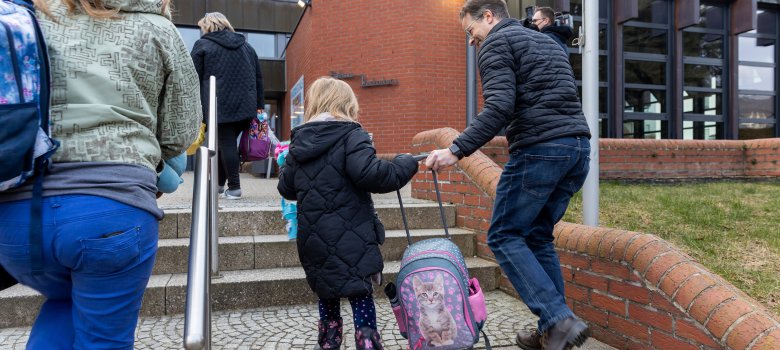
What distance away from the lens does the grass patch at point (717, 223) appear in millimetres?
3031

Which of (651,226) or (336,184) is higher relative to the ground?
(336,184)

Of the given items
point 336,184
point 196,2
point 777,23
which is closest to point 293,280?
point 336,184

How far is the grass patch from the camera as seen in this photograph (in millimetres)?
3031

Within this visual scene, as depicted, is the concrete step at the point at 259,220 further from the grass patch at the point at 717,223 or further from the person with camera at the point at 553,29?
the person with camera at the point at 553,29

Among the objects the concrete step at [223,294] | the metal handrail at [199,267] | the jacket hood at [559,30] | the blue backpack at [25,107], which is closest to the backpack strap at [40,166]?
the blue backpack at [25,107]

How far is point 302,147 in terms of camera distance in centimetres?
261

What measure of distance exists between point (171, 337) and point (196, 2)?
47.7ft

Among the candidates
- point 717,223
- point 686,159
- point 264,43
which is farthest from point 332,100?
point 264,43

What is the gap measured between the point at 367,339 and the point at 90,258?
5.56 feet

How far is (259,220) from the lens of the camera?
13.2 feet

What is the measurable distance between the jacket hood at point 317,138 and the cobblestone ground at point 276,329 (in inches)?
41.7

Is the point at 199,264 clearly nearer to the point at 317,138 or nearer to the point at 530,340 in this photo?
the point at 317,138

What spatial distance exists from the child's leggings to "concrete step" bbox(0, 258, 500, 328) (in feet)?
2.72

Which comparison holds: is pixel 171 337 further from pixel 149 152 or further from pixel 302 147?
pixel 149 152
